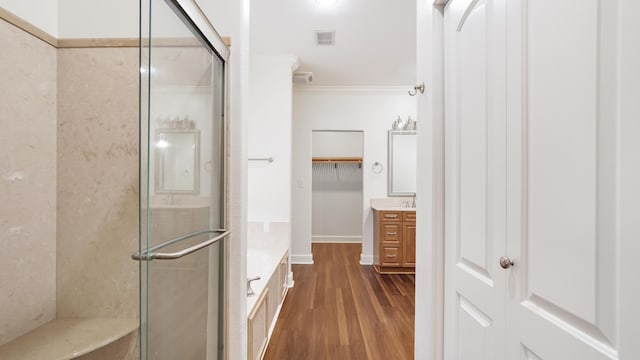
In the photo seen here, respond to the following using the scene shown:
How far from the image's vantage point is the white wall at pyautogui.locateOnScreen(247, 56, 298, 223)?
135 inches

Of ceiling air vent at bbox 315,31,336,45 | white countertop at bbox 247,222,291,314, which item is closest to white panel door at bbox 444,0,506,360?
white countertop at bbox 247,222,291,314

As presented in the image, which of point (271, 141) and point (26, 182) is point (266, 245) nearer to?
point (271, 141)

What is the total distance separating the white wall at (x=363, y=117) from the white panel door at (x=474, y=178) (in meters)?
3.18

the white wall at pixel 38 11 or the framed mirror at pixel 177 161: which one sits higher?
the white wall at pixel 38 11

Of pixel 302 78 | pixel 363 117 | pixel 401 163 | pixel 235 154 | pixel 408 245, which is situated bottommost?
pixel 408 245

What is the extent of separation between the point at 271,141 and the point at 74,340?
8.54 ft

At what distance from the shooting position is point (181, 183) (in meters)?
Result: 1.07

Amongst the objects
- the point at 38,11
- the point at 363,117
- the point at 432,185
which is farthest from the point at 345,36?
the point at 38,11

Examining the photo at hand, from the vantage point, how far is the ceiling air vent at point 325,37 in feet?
9.40

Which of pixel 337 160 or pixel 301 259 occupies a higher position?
pixel 337 160

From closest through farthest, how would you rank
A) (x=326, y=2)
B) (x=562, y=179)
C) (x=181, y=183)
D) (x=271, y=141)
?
(x=562, y=179)
(x=181, y=183)
(x=326, y=2)
(x=271, y=141)

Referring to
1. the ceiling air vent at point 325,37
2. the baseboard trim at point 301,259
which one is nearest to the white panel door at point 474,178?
the ceiling air vent at point 325,37

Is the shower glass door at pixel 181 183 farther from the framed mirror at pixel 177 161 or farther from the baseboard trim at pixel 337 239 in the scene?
the baseboard trim at pixel 337 239

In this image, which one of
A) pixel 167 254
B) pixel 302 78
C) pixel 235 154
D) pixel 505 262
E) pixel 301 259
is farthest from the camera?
pixel 301 259
